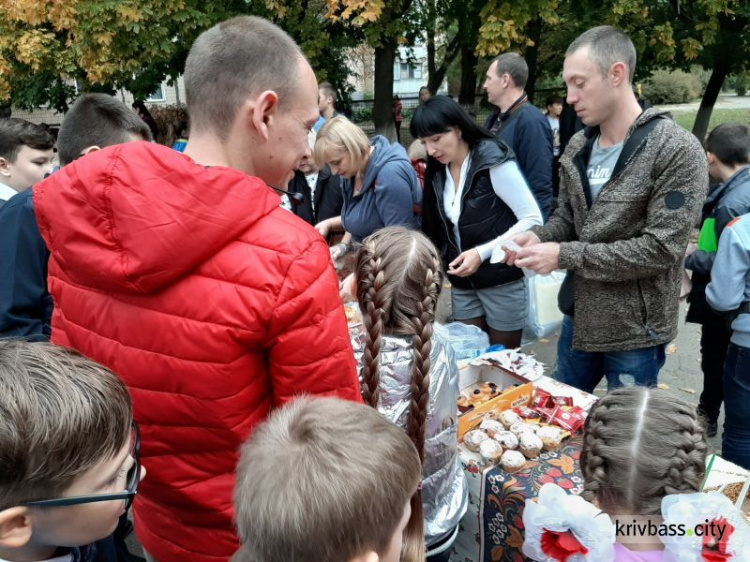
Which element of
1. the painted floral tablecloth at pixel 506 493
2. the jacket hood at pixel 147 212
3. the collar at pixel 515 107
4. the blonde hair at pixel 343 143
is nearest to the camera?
the jacket hood at pixel 147 212

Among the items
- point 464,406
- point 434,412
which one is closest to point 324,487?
point 434,412

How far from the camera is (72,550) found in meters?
1.24

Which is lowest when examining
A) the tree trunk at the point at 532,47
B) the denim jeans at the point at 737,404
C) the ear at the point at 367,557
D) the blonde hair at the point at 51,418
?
the denim jeans at the point at 737,404

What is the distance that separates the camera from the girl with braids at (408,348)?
5.57 feet

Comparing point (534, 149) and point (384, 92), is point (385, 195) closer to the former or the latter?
point (534, 149)

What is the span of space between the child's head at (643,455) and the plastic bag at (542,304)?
7.21 feet

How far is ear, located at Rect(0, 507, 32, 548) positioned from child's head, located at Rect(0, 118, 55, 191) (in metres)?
2.44

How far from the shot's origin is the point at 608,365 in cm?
260

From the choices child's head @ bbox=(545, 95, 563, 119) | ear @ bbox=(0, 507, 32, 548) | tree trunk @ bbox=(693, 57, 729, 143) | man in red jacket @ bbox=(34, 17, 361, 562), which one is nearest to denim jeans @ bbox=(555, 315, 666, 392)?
man in red jacket @ bbox=(34, 17, 361, 562)

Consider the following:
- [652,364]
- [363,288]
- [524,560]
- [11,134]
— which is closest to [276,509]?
[363,288]

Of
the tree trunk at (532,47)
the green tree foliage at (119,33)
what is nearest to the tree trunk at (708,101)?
the tree trunk at (532,47)

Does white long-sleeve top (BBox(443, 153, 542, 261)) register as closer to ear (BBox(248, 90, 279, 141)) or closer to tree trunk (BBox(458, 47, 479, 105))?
ear (BBox(248, 90, 279, 141))

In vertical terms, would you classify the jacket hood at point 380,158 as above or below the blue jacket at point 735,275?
above

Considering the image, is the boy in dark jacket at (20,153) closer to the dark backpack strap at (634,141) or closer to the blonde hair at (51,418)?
the blonde hair at (51,418)
